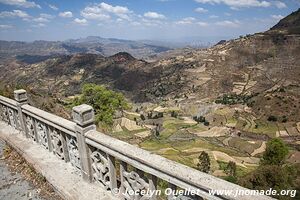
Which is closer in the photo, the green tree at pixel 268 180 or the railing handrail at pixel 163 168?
the railing handrail at pixel 163 168

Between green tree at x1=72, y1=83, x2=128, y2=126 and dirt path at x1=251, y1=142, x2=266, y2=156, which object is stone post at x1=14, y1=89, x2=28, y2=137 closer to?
green tree at x1=72, y1=83, x2=128, y2=126

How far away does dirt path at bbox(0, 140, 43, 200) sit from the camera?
20.2ft

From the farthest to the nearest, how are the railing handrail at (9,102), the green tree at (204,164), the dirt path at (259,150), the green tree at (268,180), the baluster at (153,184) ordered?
the dirt path at (259,150) → the green tree at (204,164) → the green tree at (268,180) → the railing handrail at (9,102) → the baluster at (153,184)

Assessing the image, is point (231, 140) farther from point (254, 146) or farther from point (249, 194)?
point (249, 194)

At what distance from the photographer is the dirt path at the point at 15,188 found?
6.15 meters

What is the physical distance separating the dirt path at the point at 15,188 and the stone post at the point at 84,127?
130 centimetres

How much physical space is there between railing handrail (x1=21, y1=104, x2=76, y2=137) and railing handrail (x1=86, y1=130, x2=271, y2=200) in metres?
0.74

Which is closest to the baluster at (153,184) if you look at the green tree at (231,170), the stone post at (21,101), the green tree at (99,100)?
the stone post at (21,101)

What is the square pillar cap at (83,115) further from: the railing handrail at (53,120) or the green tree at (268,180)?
the green tree at (268,180)

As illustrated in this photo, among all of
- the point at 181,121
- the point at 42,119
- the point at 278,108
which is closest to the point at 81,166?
the point at 42,119

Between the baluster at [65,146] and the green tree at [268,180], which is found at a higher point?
the baluster at [65,146]

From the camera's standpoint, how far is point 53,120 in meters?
6.59

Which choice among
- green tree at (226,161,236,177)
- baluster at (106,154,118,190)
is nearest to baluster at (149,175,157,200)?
baluster at (106,154,118,190)

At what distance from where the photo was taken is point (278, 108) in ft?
419
